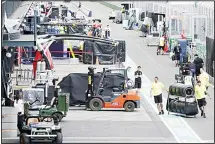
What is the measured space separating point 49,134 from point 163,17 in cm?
4167

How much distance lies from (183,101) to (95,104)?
4039 millimetres

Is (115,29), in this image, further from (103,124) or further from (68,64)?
(103,124)

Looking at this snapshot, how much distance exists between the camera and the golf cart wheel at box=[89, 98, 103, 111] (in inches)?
1296

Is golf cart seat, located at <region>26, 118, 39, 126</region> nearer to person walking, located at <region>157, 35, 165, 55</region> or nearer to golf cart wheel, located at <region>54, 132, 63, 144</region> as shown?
golf cart wheel, located at <region>54, 132, 63, 144</region>

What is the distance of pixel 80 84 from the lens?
3422 cm

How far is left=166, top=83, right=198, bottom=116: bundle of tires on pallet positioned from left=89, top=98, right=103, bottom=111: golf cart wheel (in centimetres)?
302

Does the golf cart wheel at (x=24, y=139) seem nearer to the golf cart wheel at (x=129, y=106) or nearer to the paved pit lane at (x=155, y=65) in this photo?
the paved pit lane at (x=155, y=65)

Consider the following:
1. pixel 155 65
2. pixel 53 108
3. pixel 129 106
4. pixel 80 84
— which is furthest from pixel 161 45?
pixel 53 108

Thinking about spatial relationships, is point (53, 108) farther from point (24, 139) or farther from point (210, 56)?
point (210, 56)

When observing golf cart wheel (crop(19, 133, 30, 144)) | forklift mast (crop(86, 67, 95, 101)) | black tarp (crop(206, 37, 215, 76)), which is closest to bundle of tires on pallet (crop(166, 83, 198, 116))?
forklift mast (crop(86, 67, 95, 101))

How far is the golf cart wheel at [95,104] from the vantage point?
32.9 m

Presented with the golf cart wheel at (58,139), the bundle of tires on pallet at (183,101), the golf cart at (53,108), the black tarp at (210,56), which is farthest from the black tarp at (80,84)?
the golf cart wheel at (58,139)

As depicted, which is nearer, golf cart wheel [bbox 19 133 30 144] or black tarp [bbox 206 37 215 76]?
golf cart wheel [bbox 19 133 30 144]

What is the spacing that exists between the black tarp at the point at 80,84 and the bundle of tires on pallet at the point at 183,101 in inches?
130
